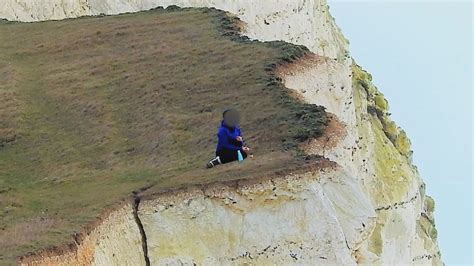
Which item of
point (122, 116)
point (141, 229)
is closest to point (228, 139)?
point (141, 229)

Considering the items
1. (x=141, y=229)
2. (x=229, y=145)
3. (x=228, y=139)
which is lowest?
(x=141, y=229)

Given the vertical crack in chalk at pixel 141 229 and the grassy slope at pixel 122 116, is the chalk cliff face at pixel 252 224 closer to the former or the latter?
the vertical crack in chalk at pixel 141 229

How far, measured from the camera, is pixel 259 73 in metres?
27.7

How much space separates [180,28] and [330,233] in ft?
55.1

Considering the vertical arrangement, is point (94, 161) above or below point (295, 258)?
above

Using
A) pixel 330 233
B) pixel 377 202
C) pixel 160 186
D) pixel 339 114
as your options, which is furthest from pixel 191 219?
pixel 377 202

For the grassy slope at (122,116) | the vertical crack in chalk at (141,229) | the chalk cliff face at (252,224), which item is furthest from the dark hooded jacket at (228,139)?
the vertical crack in chalk at (141,229)

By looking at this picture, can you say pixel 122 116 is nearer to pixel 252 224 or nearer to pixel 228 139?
pixel 228 139

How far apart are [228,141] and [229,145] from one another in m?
0.09

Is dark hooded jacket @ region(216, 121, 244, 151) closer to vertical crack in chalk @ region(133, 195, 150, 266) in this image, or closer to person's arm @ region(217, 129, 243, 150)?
person's arm @ region(217, 129, 243, 150)

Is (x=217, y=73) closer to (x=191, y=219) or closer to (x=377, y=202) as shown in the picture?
(x=191, y=219)

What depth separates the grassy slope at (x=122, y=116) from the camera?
68.8 feet

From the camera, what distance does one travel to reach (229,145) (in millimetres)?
22078

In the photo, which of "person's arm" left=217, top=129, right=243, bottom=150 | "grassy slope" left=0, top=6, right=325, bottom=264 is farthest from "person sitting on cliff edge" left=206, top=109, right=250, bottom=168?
"grassy slope" left=0, top=6, right=325, bottom=264
